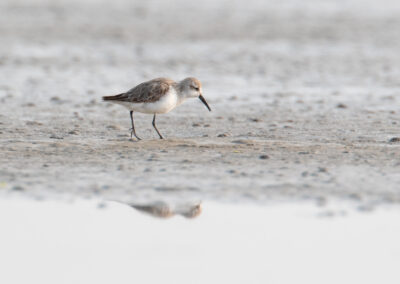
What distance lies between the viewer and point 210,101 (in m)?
12.5

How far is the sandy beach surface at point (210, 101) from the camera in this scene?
7.48 meters

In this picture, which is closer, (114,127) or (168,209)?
(168,209)

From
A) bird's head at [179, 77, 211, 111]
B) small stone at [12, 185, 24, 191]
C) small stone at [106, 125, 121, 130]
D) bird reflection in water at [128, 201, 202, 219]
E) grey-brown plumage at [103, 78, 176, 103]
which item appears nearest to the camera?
bird reflection in water at [128, 201, 202, 219]

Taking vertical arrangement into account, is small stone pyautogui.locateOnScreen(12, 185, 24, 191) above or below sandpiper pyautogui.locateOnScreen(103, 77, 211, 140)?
below

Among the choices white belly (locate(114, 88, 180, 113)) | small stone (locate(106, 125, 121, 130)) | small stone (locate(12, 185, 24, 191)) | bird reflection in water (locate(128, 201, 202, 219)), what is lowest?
bird reflection in water (locate(128, 201, 202, 219))

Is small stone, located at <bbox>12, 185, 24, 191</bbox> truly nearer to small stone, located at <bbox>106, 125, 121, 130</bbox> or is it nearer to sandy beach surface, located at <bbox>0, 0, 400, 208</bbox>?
sandy beach surface, located at <bbox>0, 0, 400, 208</bbox>

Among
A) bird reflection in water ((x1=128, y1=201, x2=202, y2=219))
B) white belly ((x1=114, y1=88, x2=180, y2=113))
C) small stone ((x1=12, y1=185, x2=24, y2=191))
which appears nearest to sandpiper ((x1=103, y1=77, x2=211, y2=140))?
white belly ((x1=114, y1=88, x2=180, y2=113))

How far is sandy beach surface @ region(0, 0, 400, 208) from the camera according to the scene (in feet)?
24.5

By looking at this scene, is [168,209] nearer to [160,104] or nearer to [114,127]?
[160,104]

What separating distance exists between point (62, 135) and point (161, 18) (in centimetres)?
1218

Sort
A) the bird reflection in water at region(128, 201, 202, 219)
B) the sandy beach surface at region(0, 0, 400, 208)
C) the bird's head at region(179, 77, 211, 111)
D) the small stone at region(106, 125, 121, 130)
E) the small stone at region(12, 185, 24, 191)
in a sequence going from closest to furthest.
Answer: the bird reflection in water at region(128, 201, 202, 219), the small stone at region(12, 185, 24, 191), the sandy beach surface at region(0, 0, 400, 208), the bird's head at region(179, 77, 211, 111), the small stone at region(106, 125, 121, 130)

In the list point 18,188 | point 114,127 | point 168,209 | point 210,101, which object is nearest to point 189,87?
point 114,127

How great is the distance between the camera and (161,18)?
70.5 feet

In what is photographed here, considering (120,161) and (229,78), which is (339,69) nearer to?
(229,78)
